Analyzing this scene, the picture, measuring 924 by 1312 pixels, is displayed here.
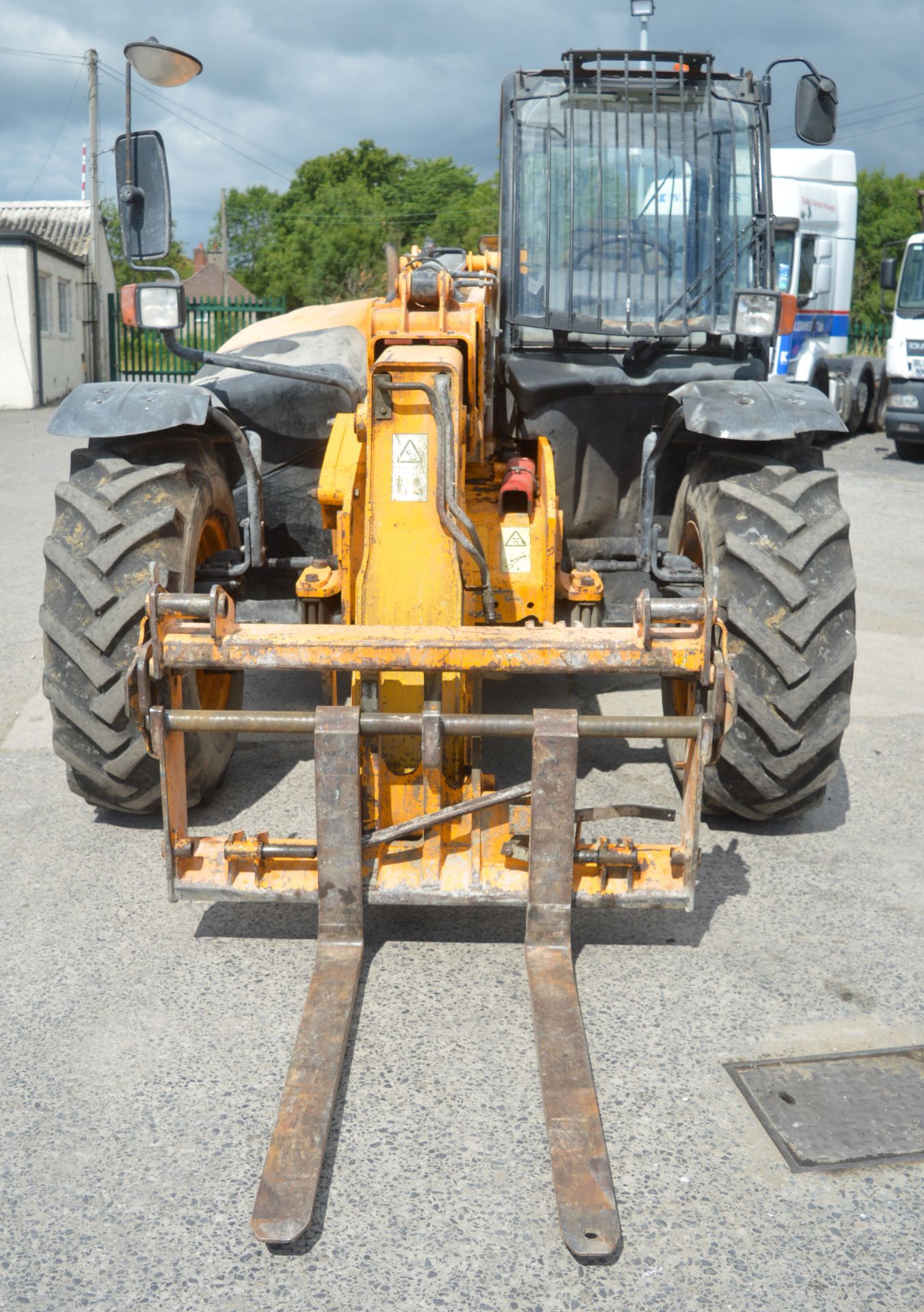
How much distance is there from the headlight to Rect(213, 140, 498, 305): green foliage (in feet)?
123

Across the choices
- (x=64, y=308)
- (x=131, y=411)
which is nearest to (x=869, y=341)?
(x=64, y=308)

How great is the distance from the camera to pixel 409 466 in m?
3.98

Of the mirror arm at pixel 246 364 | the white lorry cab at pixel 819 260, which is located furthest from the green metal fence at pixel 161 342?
the mirror arm at pixel 246 364

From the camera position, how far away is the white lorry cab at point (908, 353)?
16.0 m

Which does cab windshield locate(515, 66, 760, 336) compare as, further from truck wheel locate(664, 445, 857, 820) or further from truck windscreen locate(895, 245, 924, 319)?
truck windscreen locate(895, 245, 924, 319)

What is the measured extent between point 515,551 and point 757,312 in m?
1.47

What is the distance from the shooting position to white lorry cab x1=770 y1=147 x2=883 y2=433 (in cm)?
1684

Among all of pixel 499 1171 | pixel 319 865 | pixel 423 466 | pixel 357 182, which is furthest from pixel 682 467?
pixel 357 182

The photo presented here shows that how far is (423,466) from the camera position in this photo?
398cm

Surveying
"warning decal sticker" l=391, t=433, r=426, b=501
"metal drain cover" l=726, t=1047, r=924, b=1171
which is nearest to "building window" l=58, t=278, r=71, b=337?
"warning decal sticker" l=391, t=433, r=426, b=501

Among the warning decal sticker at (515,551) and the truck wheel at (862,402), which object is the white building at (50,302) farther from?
the warning decal sticker at (515,551)

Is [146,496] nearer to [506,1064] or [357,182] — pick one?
[506,1064]

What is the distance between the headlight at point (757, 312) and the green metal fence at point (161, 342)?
68.8ft

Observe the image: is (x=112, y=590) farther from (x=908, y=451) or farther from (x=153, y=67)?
(x=908, y=451)
